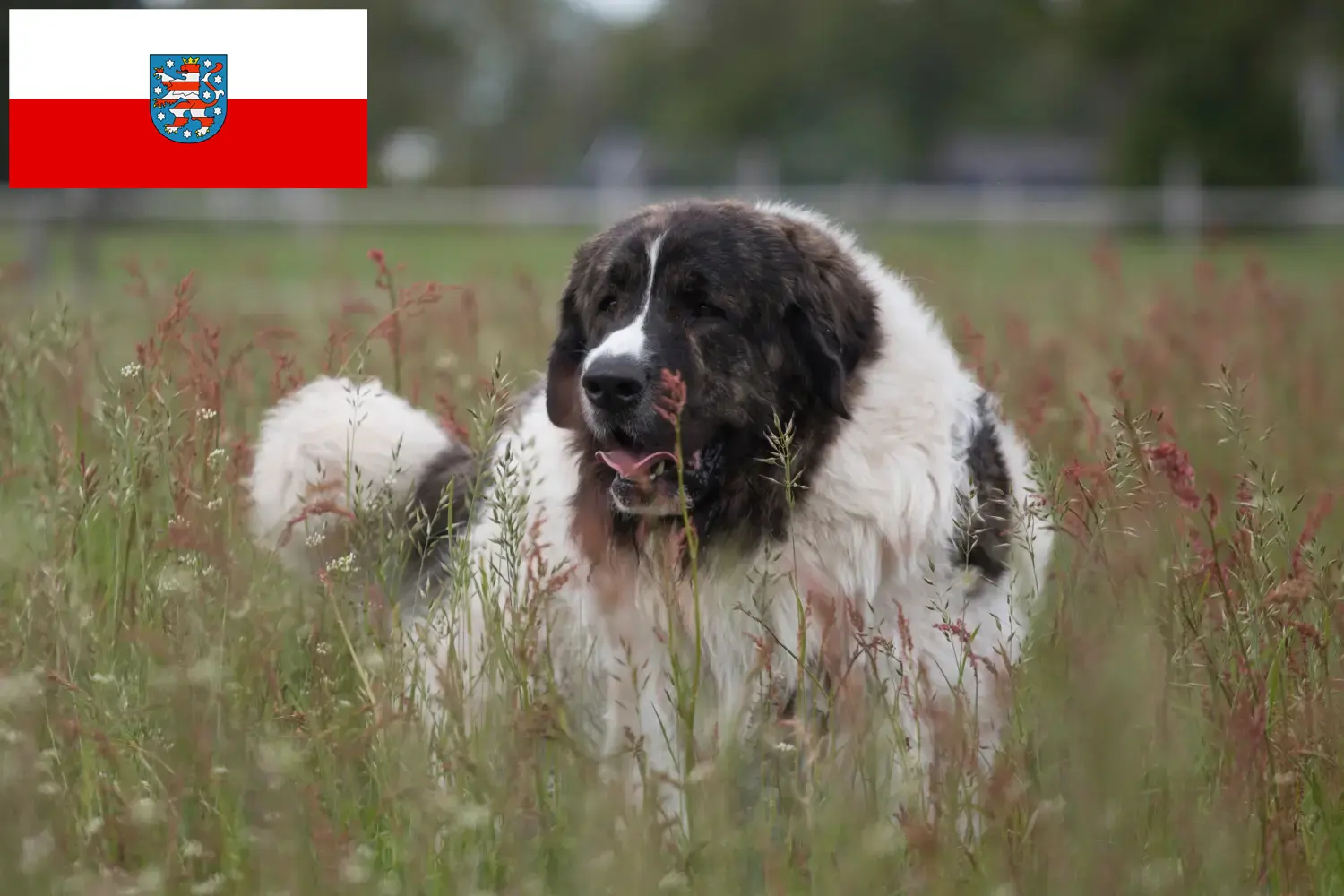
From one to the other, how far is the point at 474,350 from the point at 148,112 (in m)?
1.36

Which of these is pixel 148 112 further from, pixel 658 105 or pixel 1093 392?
pixel 658 105

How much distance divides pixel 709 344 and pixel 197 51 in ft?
7.84

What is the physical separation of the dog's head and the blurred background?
1040 centimetres

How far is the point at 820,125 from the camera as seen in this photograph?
47.4m

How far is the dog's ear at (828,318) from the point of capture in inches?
130

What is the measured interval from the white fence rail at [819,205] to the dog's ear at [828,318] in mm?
16585

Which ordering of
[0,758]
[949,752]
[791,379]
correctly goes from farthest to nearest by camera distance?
1. [791,379]
2. [0,758]
3. [949,752]

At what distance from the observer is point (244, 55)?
4.64m

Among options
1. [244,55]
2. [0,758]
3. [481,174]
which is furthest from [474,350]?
[481,174]

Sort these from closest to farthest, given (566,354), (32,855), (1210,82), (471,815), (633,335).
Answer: (32,855), (471,815), (633,335), (566,354), (1210,82)

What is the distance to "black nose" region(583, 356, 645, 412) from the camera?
313cm

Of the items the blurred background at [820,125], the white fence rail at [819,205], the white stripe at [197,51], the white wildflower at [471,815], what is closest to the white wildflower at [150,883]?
the white wildflower at [471,815]

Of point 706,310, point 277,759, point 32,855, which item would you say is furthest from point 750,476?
point 32,855

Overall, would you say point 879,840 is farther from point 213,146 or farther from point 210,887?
point 213,146
